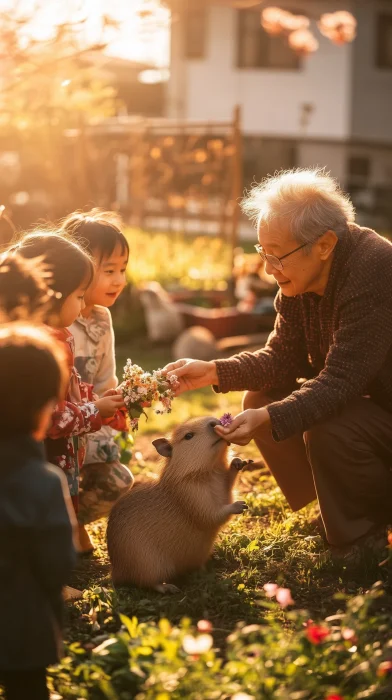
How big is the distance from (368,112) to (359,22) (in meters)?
2.26

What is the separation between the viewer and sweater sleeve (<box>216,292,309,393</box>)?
493 cm

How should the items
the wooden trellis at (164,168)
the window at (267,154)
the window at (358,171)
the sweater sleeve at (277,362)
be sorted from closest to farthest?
the sweater sleeve at (277,362) → the wooden trellis at (164,168) → the window at (267,154) → the window at (358,171)

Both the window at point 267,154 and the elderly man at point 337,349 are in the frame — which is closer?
the elderly man at point 337,349

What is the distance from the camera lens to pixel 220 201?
12438 millimetres

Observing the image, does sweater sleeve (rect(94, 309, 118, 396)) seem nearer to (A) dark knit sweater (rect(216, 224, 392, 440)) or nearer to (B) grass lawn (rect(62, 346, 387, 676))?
(A) dark knit sweater (rect(216, 224, 392, 440))

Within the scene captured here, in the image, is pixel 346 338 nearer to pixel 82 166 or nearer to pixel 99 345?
pixel 99 345

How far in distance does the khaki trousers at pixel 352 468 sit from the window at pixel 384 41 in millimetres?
23269

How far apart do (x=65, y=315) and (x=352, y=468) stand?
1467 mm

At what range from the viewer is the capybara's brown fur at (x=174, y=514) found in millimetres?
4074

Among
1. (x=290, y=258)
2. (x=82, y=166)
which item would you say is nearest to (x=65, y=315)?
(x=290, y=258)

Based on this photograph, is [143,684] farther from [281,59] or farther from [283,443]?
[281,59]

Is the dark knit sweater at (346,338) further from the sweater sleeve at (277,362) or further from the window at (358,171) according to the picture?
the window at (358,171)

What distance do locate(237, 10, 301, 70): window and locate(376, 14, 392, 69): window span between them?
6.92 ft

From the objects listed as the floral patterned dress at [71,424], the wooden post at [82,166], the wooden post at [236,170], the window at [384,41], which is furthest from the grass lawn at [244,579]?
the window at [384,41]
